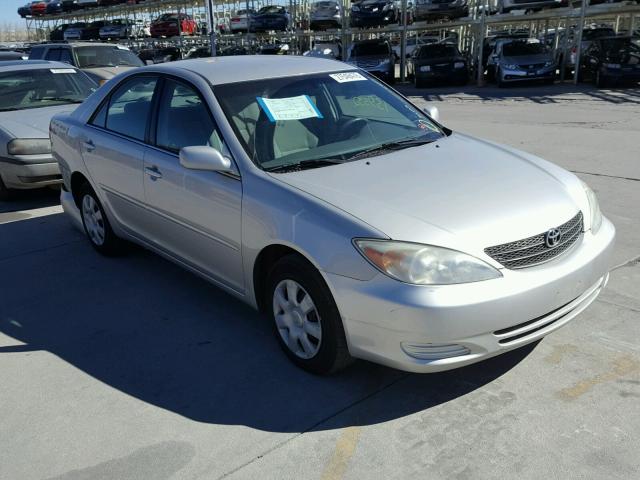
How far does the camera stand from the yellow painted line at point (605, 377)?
119 inches

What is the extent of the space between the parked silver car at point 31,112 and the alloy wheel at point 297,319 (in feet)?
15.4

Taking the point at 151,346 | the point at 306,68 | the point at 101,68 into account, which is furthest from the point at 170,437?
the point at 101,68

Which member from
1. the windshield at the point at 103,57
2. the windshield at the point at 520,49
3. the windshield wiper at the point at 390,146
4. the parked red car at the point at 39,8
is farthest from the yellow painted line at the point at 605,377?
the parked red car at the point at 39,8

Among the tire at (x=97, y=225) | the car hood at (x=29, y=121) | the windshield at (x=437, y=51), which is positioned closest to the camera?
the tire at (x=97, y=225)

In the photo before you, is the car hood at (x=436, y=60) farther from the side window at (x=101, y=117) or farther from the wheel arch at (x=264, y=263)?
the wheel arch at (x=264, y=263)

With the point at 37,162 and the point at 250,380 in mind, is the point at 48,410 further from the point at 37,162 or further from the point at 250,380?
the point at 37,162

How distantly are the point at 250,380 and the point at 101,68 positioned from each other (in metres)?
12.0

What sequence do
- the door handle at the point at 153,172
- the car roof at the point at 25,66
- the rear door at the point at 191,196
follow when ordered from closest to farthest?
the rear door at the point at 191,196 < the door handle at the point at 153,172 < the car roof at the point at 25,66

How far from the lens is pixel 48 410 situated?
3160mm

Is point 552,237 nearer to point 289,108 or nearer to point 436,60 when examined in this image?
point 289,108

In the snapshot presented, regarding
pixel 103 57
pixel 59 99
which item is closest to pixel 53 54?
pixel 103 57

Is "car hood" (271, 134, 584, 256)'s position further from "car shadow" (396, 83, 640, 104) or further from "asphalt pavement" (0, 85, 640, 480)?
"car shadow" (396, 83, 640, 104)

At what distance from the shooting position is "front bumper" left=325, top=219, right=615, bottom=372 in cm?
270

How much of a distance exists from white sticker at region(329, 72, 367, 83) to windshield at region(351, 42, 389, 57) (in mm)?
19507
